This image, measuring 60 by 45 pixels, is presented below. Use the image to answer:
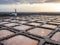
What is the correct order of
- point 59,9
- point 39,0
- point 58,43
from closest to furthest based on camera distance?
point 58,43, point 59,9, point 39,0

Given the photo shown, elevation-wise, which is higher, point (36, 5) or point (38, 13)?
point (36, 5)

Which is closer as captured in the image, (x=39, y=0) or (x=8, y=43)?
(x=8, y=43)

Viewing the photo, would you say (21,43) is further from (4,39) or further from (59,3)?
(59,3)

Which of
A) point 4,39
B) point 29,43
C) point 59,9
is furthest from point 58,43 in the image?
point 59,9

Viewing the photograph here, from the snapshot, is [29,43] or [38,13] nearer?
[29,43]

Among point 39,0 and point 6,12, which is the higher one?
point 39,0

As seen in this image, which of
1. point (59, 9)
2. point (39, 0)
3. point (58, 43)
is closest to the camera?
point (58, 43)

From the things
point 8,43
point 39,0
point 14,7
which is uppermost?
point 39,0

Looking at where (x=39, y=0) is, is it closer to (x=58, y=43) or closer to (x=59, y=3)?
(x=59, y=3)

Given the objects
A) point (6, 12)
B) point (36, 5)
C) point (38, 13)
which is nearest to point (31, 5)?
point (36, 5)
